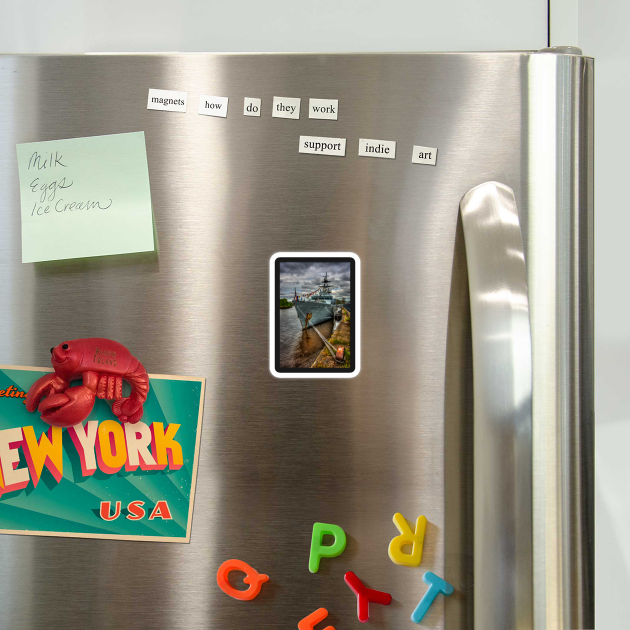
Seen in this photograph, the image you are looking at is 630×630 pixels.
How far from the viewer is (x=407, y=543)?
0.49 meters

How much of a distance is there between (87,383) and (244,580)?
0.83 feet

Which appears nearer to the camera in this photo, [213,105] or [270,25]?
[213,105]

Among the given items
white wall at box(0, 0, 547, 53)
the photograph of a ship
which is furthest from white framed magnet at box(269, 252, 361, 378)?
white wall at box(0, 0, 547, 53)

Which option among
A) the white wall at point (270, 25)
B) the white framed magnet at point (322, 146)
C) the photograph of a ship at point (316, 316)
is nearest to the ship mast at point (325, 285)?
the photograph of a ship at point (316, 316)

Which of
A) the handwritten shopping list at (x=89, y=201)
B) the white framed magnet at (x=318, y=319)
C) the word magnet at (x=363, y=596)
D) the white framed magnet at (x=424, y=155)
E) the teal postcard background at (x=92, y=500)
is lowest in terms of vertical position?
the word magnet at (x=363, y=596)

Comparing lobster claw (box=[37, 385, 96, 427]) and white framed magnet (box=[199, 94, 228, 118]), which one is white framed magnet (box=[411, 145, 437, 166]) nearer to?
white framed magnet (box=[199, 94, 228, 118])

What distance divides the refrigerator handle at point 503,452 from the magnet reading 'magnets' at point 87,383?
1.11ft

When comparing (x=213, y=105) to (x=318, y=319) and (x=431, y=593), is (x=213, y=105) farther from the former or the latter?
(x=431, y=593)

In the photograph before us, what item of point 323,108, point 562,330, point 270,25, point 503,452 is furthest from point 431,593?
point 270,25

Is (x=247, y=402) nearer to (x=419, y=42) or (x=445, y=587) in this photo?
(x=445, y=587)

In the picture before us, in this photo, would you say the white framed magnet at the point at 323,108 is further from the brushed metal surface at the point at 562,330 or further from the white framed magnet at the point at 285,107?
the brushed metal surface at the point at 562,330

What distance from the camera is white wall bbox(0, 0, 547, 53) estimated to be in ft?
2.43

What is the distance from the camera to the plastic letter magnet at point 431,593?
1.60 feet

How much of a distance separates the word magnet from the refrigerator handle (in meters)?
0.09
